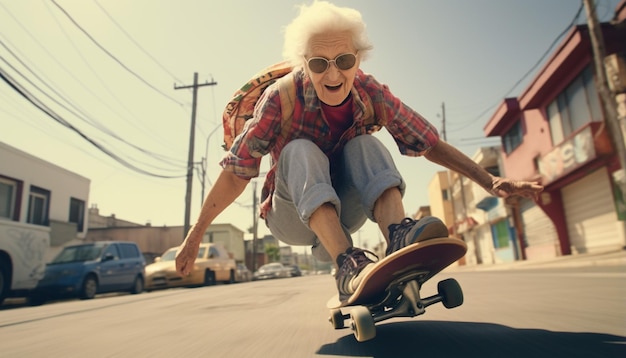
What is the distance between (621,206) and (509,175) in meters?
7.67

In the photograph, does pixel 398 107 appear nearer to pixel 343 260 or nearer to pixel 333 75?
pixel 333 75

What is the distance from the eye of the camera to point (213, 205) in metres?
1.96

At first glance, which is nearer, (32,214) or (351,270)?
(351,270)

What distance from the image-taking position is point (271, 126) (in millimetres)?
1870

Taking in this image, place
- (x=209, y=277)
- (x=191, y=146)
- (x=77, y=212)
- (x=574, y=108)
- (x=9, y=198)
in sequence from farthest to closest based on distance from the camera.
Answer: (x=191, y=146) → (x=77, y=212) → (x=209, y=277) → (x=574, y=108) → (x=9, y=198)

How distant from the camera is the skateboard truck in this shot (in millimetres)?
1252

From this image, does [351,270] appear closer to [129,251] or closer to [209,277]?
[129,251]

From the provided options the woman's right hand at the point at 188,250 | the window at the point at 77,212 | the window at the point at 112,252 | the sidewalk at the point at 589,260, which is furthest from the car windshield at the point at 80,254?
the sidewalk at the point at 589,260

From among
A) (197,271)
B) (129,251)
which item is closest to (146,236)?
(197,271)

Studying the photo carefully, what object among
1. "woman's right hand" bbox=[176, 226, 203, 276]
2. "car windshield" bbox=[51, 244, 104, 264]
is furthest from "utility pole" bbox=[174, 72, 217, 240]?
"woman's right hand" bbox=[176, 226, 203, 276]

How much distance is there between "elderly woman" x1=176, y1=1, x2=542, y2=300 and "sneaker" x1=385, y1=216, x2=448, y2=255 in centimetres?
2

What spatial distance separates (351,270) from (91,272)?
32.3 feet

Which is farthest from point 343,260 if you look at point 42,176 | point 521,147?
point 521,147

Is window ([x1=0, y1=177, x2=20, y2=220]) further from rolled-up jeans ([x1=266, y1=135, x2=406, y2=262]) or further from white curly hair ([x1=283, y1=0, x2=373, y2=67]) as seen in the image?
white curly hair ([x1=283, y1=0, x2=373, y2=67])
